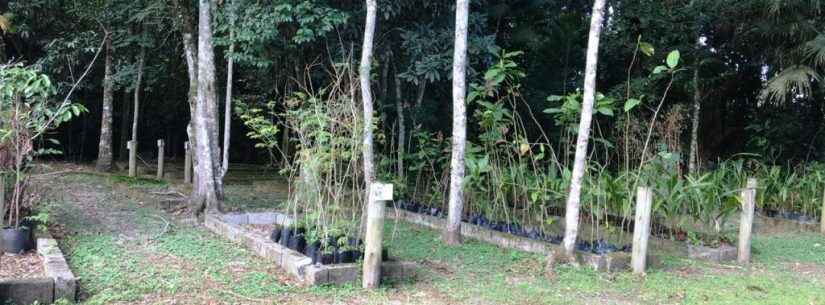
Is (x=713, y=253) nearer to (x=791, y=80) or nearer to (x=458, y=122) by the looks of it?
(x=458, y=122)

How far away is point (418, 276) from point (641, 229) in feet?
6.01

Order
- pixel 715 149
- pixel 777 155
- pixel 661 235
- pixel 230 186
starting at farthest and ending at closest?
pixel 715 149 → pixel 777 155 → pixel 230 186 → pixel 661 235

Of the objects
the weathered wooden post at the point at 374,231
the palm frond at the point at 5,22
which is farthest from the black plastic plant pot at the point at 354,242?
the palm frond at the point at 5,22

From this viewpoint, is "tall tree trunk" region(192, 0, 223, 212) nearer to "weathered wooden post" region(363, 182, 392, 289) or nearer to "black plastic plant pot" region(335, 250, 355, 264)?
"black plastic plant pot" region(335, 250, 355, 264)

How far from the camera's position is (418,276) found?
4.81 metres

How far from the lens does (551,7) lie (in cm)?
1088

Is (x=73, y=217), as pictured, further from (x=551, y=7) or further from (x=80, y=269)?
(x=551, y=7)

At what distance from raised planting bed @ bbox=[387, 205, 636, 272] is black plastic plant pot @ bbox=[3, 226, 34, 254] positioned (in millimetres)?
2824

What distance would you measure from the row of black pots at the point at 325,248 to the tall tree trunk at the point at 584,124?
1.59 metres

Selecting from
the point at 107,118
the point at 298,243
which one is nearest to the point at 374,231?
the point at 298,243

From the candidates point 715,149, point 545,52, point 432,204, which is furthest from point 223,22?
point 715,149

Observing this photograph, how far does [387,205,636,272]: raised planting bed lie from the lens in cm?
520

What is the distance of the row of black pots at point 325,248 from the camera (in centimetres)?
453

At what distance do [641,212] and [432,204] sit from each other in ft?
10.8
